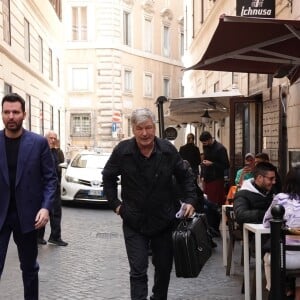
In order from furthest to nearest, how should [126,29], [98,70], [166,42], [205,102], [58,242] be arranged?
[166,42]
[126,29]
[98,70]
[205,102]
[58,242]

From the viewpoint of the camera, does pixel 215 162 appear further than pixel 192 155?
No

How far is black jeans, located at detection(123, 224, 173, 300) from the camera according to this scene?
4871 millimetres

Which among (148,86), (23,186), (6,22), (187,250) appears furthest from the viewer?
(148,86)

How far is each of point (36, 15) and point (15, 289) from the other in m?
19.5

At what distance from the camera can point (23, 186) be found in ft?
15.9

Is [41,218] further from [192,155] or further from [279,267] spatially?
[192,155]

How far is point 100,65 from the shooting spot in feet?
127

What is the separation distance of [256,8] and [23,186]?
7.30 meters

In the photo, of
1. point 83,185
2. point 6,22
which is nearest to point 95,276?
point 83,185

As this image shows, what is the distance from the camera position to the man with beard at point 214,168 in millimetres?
10664

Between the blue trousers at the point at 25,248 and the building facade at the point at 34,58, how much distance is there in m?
13.0

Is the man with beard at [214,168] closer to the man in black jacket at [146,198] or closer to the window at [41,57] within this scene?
the man in black jacket at [146,198]

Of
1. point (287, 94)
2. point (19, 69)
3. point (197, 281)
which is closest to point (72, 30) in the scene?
point (19, 69)

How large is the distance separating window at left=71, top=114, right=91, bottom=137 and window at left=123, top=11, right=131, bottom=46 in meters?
5.83
